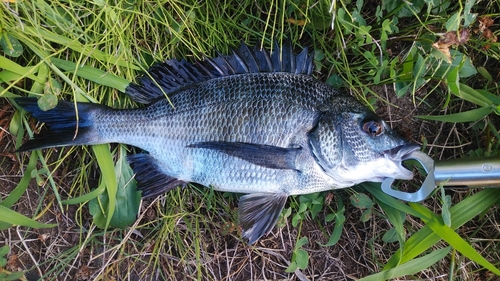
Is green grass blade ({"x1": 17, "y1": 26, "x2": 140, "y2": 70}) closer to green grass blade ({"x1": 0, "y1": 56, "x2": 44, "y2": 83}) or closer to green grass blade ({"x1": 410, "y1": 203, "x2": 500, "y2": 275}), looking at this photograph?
green grass blade ({"x1": 0, "y1": 56, "x2": 44, "y2": 83})

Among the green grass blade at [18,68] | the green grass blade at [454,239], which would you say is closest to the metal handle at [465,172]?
the green grass blade at [454,239]

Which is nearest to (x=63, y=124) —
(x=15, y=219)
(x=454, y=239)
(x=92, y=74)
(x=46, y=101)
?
(x=46, y=101)

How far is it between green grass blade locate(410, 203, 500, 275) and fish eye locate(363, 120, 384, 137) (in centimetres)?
50

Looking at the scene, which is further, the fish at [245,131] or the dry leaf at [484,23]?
the dry leaf at [484,23]

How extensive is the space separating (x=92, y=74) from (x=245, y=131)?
88 centimetres

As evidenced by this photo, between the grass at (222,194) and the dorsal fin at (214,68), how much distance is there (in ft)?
0.32

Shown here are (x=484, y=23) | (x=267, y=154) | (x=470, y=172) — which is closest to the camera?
(x=470, y=172)

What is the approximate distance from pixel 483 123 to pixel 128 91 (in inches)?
77.5

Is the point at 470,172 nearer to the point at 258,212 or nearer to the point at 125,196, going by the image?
the point at 258,212

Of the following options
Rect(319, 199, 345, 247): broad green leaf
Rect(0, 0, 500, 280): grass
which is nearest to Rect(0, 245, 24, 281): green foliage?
Rect(0, 0, 500, 280): grass

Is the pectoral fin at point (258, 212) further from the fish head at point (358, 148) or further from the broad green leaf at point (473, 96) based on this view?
the broad green leaf at point (473, 96)

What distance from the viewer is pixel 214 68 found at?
2.12 m

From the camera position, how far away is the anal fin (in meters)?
2.11

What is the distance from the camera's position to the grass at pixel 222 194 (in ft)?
6.81
